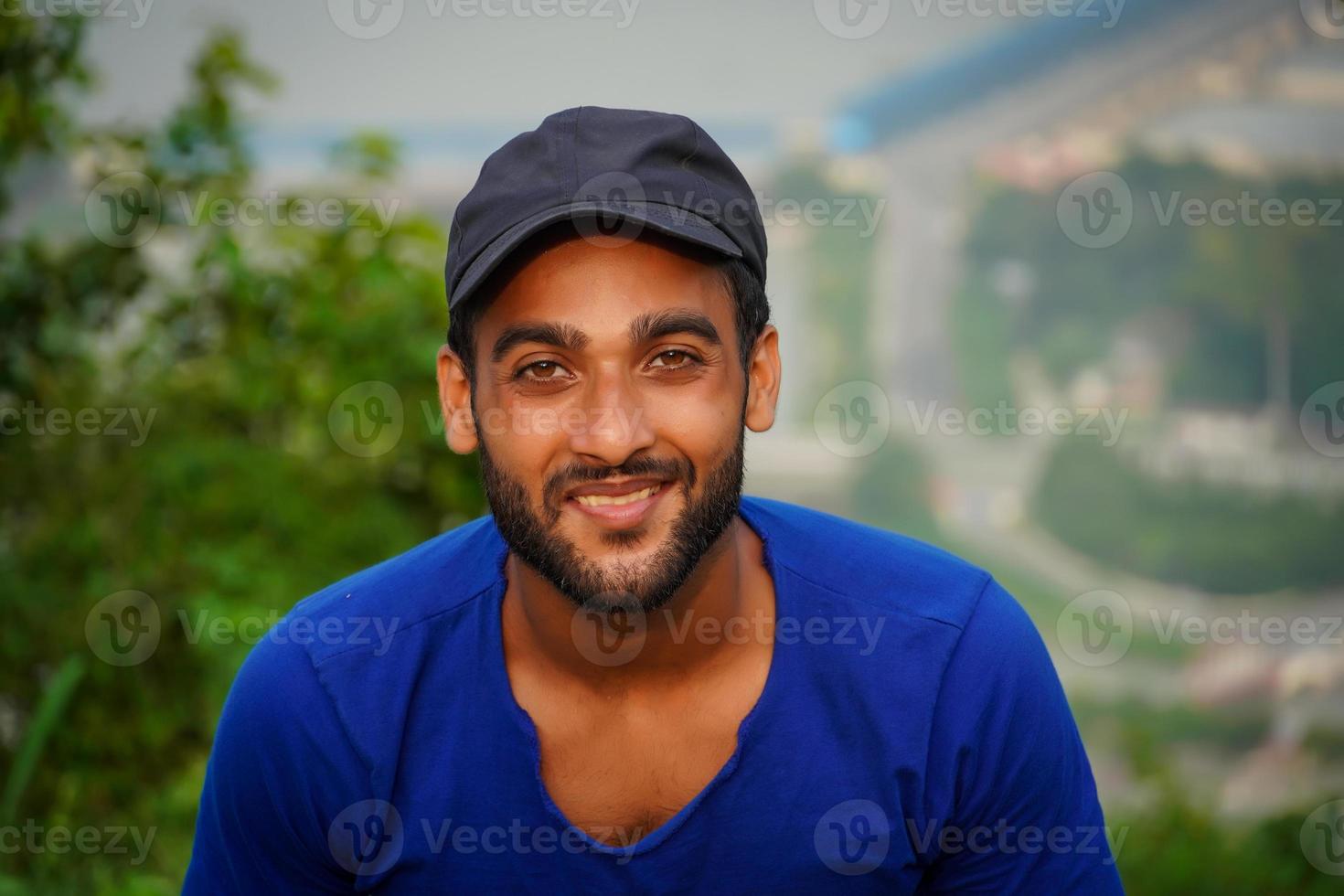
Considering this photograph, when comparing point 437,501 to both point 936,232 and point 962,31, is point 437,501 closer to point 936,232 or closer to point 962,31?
point 936,232

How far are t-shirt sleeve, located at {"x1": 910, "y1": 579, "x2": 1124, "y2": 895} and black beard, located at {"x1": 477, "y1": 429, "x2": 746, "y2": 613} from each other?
468mm

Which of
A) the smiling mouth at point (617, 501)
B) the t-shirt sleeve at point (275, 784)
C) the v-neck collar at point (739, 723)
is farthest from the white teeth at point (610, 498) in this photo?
the t-shirt sleeve at point (275, 784)

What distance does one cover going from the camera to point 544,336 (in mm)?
2158

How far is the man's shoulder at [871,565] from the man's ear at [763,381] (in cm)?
19

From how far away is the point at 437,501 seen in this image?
13.8 feet

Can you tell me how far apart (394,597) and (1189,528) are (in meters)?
3.56

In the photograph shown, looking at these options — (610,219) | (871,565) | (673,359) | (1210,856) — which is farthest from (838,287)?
(610,219)

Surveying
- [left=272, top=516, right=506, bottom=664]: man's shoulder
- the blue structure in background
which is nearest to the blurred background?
the blue structure in background

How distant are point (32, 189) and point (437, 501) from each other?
6.03 ft

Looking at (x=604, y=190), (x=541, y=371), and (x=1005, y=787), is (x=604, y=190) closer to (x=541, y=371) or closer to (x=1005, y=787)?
(x=541, y=371)

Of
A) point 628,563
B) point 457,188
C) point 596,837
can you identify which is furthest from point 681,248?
Answer: point 457,188

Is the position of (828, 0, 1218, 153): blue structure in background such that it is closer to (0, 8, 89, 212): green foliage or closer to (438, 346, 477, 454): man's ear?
(0, 8, 89, 212): green foliage

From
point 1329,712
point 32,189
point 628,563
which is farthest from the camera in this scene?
point 1329,712

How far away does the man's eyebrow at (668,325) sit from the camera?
2.14m
